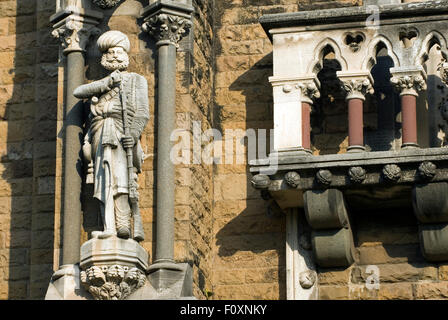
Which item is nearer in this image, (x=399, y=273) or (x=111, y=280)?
(x=111, y=280)

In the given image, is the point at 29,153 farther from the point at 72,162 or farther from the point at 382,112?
the point at 382,112

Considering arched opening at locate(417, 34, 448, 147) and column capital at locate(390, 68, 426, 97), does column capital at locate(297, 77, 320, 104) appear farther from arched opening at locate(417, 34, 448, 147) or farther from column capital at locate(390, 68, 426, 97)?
arched opening at locate(417, 34, 448, 147)

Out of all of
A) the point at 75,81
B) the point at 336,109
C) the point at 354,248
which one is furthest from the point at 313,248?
the point at 75,81

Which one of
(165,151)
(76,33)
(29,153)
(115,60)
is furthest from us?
(29,153)

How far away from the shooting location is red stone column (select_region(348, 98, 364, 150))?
17078mm

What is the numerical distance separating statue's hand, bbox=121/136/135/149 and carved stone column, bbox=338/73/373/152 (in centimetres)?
219

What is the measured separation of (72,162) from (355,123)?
292 cm

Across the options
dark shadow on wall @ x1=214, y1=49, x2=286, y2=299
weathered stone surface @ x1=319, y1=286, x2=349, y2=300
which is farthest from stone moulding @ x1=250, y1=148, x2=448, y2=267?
dark shadow on wall @ x1=214, y1=49, x2=286, y2=299

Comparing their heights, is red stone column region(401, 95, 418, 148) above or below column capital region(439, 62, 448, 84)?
below

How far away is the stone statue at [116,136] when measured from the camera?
658 inches

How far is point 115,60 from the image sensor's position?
17234 millimetres

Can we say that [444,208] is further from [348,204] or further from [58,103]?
[58,103]

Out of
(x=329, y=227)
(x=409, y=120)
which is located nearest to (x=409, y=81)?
(x=409, y=120)

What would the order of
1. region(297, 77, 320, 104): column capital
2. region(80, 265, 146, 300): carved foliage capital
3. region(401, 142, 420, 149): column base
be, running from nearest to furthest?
1. region(80, 265, 146, 300): carved foliage capital
2. region(401, 142, 420, 149): column base
3. region(297, 77, 320, 104): column capital
